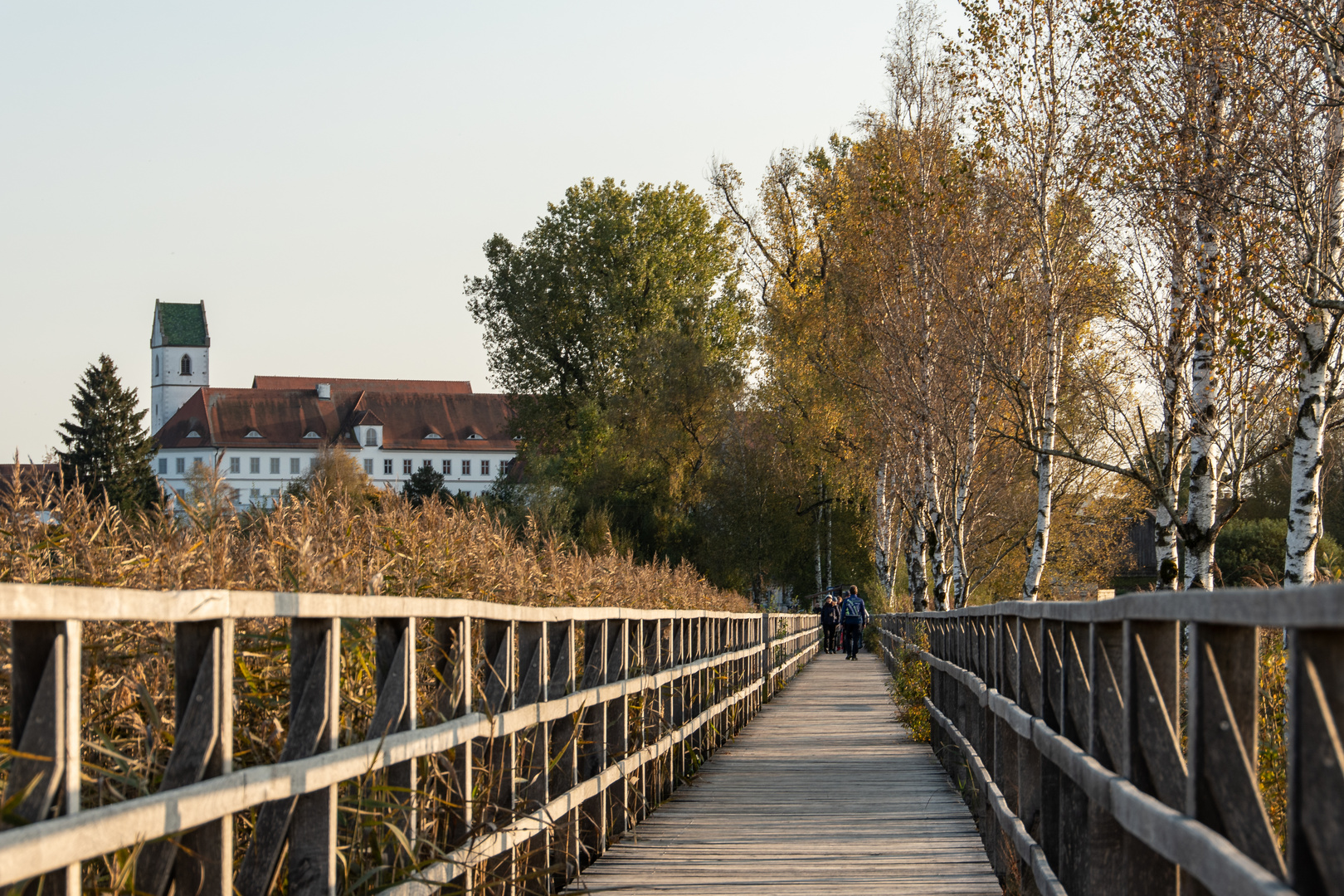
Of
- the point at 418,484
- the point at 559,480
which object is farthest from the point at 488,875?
the point at 418,484

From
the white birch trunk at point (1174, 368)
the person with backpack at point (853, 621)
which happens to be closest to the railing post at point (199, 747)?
the white birch trunk at point (1174, 368)

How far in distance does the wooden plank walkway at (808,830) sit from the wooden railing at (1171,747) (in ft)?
3.59

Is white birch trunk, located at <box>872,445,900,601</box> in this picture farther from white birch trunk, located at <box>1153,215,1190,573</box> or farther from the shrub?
white birch trunk, located at <box>1153,215,1190,573</box>

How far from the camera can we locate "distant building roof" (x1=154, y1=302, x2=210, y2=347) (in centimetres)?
14525

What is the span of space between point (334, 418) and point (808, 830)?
116 metres

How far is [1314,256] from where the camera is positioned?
39.4ft

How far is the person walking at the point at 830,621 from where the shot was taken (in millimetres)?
40906

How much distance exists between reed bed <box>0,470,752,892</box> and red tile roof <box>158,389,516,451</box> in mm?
109562

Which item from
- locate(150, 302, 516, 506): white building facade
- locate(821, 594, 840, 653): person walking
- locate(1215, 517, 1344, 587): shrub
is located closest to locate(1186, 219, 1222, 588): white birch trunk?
locate(821, 594, 840, 653): person walking

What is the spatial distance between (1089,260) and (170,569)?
18.8 metres

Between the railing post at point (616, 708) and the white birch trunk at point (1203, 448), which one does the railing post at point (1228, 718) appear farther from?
the white birch trunk at point (1203, 448)

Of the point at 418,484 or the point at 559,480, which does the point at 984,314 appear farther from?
the point at 418,484

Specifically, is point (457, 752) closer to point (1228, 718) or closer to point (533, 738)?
point (533, 738)

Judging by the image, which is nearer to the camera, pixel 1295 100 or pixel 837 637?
pixel 1295 100
